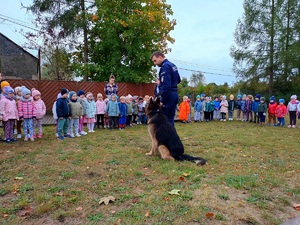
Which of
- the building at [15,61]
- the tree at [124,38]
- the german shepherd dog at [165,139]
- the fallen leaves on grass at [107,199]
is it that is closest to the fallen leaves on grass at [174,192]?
the fallen leaves on grass at [107,199]

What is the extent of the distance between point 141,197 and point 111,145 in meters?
4.17

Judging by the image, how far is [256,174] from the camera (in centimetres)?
505

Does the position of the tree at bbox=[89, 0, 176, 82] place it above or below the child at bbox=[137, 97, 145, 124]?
above

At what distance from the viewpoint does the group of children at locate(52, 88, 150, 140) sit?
8.95 m

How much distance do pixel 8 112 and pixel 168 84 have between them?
5.76m

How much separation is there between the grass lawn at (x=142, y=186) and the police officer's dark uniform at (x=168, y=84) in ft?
4.82

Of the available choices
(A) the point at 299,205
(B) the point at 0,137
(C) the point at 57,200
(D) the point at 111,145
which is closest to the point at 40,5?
(B) the point at 0,137

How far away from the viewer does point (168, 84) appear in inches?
239

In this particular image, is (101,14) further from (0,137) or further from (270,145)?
(270,145)

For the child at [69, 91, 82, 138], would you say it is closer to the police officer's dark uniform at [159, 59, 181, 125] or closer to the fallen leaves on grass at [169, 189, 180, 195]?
the police officer's dark uniform at [159, 59, 181, 125]

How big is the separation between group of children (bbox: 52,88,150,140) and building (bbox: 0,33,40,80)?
80.3ft

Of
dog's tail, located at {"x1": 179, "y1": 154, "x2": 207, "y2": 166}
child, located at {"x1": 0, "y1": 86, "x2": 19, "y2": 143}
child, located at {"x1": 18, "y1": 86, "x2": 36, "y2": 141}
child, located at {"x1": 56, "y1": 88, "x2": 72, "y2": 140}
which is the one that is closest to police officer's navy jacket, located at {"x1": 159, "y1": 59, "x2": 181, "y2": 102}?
dog's tail, located at {"x1": 179, "y1": 154, "x2": 207, "y2": 166}

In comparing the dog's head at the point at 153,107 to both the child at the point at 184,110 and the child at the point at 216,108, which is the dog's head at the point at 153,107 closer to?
the child at the point at 184,110

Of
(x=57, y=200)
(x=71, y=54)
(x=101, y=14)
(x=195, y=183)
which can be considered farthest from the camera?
(x=71, y=54)
